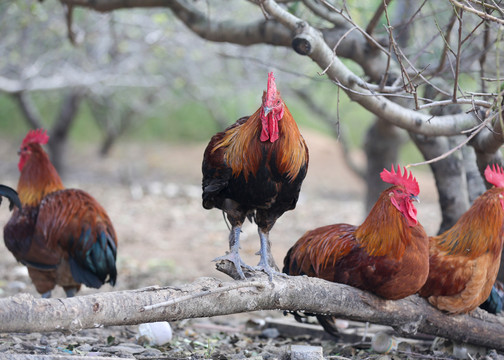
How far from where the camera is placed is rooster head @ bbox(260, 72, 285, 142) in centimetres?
335

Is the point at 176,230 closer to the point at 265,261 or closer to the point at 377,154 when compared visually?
the point at 377,154

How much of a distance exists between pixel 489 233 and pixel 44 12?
7.81 m

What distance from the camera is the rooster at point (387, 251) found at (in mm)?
3709

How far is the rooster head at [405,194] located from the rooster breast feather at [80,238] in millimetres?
2450

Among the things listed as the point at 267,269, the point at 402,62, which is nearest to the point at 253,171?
the point at 267,269

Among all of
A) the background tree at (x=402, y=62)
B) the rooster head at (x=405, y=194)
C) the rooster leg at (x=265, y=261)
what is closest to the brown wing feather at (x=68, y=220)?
the rooster leg at (x=265, y=261)

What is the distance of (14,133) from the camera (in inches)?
762

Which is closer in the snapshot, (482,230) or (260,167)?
(260,167)

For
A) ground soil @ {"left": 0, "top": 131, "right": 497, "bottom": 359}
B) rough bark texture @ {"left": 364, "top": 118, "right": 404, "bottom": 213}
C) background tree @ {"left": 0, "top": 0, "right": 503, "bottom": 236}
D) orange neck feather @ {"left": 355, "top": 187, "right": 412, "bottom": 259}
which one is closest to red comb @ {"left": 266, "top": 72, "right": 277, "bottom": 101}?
background tree @ {"left": 0, "top": 0, "right": 503, "bottom": 236}

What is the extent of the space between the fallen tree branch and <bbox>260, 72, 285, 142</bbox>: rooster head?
34.3 inches

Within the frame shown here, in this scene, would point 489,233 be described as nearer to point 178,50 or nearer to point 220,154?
point 220,154

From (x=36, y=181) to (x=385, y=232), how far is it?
3.17 m

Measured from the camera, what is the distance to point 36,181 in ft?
16.8

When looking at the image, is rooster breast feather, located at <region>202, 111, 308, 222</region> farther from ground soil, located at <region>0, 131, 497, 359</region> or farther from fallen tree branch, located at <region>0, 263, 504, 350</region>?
ground soil, located at <region>0, 131, 497, 359</region>
